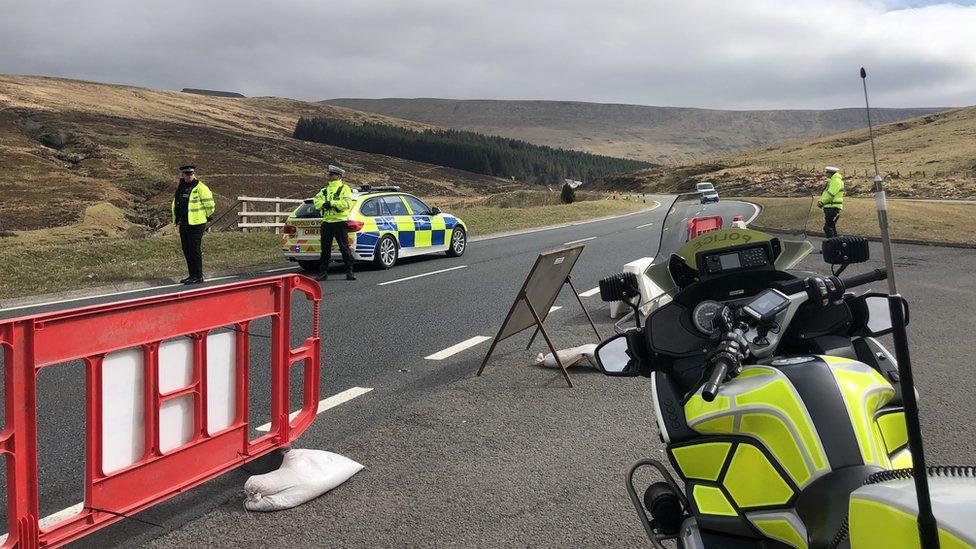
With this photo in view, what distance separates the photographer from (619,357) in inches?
113

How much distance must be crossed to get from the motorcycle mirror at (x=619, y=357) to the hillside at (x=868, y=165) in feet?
6.27

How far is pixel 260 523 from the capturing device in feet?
11.9

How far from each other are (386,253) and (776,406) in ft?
42.4

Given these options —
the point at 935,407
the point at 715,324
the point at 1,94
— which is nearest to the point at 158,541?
the point at 715,324

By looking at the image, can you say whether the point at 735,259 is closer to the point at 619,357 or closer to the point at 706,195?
the point at 619,357

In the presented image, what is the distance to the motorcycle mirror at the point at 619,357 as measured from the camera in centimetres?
284

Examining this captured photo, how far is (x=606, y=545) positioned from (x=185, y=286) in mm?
10464

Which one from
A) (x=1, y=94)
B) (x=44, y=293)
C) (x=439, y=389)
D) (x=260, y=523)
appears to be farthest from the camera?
(x=1, y=94)

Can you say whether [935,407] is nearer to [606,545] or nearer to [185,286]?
[606,545]

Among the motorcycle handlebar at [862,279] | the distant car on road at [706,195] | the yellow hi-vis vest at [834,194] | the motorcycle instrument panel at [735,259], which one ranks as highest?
the yellow hi-vis vest at [834,194]

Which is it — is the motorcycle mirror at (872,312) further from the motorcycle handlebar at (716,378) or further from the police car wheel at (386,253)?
the police car wheel at (386,253)

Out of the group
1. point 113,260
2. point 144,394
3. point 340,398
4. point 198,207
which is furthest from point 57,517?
point 113,260

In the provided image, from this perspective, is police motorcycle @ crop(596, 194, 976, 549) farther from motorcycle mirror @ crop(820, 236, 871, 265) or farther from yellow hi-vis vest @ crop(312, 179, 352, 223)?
yellow hi-vis vest @ crop(312, 179, 352, 223)

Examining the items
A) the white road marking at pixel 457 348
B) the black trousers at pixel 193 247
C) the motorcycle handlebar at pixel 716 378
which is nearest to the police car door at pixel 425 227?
the black trousers at pixel 193 247
